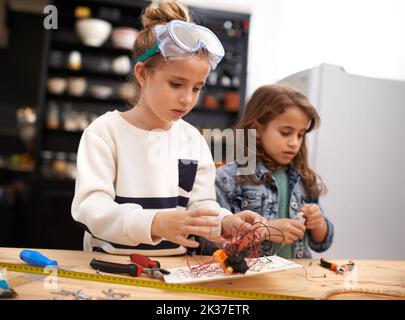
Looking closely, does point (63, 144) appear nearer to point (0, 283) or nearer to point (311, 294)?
point (0, 283)

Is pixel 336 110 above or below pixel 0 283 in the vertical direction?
above

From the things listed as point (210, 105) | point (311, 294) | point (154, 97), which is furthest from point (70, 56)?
point (311, 294)

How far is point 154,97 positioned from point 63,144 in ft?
1.83

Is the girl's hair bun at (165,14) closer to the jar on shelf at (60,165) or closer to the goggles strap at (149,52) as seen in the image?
the goggles strap at (149,52)

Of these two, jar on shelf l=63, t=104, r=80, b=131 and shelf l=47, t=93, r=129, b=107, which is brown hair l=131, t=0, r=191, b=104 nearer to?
shelf l=47, t=93, r=129, b=107

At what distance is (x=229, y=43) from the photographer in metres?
0.86

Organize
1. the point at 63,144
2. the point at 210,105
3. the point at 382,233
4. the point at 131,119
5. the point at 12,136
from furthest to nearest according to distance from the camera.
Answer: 1. the point at 12,136
2. the point at 63,144
3. the point at 210,105
4. the point at 382,233
5. the point at 131,119

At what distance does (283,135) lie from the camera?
81 centimetres

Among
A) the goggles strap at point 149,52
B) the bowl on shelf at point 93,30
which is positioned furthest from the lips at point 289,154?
the bowl on shelf at point 93,30

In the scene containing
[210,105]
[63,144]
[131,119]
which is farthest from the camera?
[63,144]

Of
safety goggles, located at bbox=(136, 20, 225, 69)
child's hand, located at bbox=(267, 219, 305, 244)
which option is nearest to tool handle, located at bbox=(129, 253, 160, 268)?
child's hand, located at bbox=(267, 219, 305, 244)

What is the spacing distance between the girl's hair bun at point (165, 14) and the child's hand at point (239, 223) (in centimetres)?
37

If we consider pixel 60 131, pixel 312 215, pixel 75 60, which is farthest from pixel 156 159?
pixel 75 60

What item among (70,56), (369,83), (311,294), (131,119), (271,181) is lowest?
(311,294)
